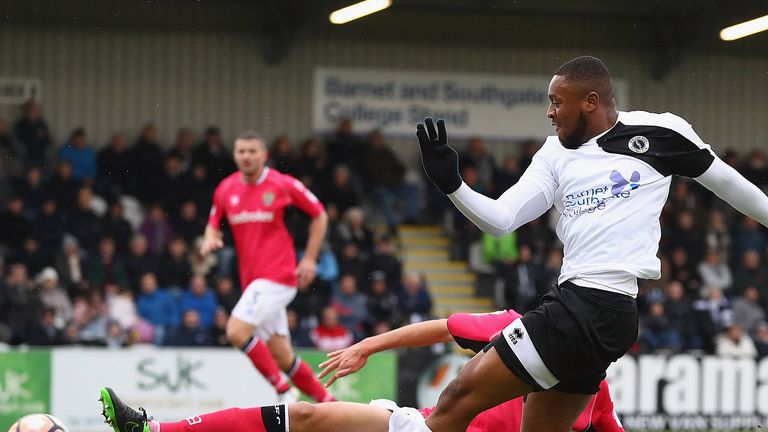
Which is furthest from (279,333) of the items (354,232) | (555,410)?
(354,232)

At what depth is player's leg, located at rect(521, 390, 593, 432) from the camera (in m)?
4.92

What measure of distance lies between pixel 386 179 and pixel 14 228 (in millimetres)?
5351

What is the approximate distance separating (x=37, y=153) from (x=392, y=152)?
5097 mm

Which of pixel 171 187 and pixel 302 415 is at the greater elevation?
pixel 171 187

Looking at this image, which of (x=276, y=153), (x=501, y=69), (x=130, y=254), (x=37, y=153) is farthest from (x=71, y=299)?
Answer: (x=501, y=69)

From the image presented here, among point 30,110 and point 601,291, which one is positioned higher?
point 30,110

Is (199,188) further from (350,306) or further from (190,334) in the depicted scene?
(190,334)

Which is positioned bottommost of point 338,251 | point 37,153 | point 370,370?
point 370,370

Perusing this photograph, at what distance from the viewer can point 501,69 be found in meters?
19.7

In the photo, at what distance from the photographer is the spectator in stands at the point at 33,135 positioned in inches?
639

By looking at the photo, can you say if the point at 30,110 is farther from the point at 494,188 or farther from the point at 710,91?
the point at 710,91

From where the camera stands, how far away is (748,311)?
16.5 metres

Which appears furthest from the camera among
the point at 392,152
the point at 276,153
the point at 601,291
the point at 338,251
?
the point at 392,152

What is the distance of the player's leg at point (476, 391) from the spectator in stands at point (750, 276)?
13160mm
